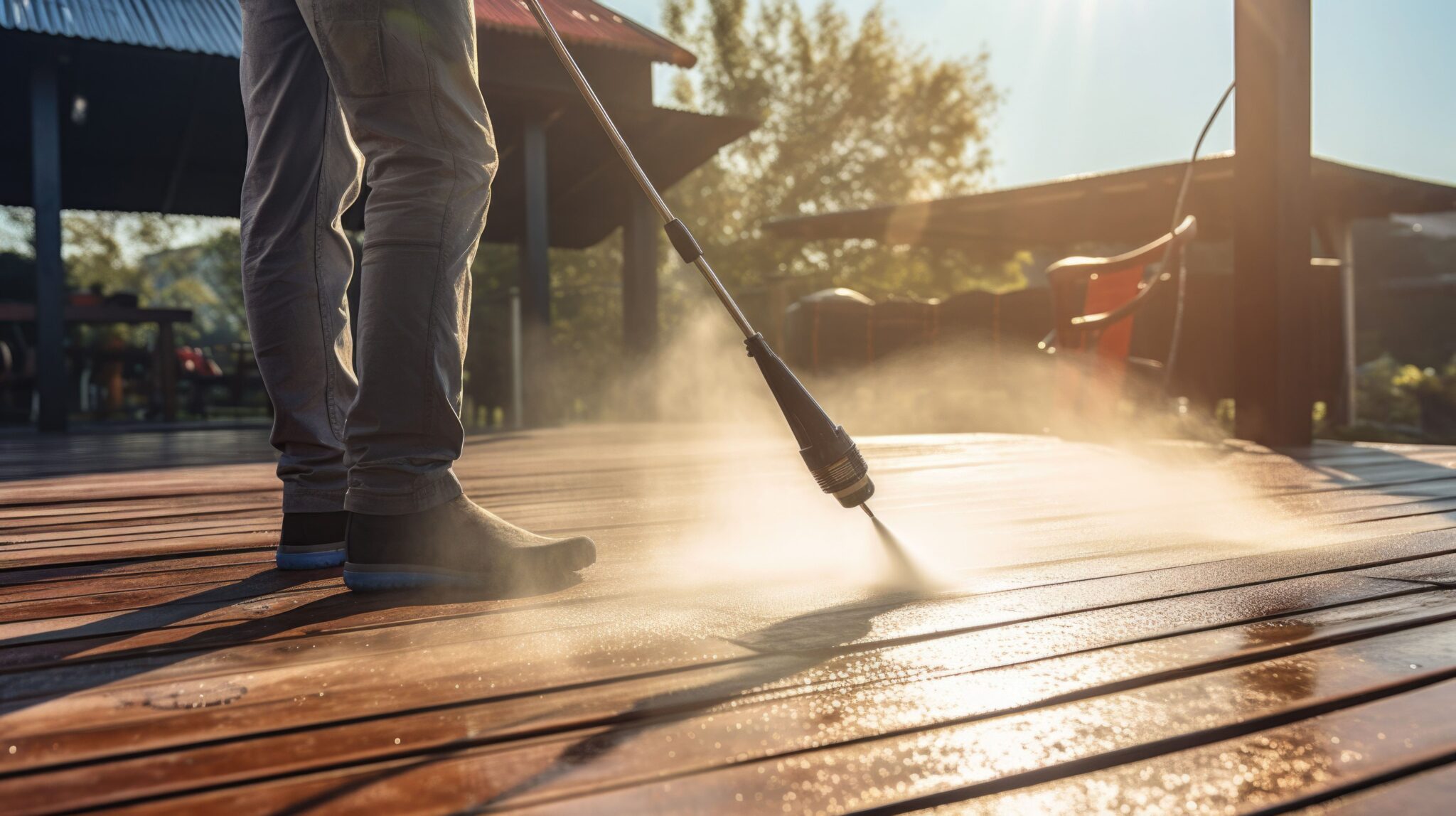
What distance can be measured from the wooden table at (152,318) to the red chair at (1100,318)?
671 centimetres

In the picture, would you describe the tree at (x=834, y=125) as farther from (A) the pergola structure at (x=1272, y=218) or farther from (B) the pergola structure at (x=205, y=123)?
(A) the pergola structure at (x=1272, y=218)

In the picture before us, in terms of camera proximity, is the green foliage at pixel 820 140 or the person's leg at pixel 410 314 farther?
the green foliage at pixel 820 140

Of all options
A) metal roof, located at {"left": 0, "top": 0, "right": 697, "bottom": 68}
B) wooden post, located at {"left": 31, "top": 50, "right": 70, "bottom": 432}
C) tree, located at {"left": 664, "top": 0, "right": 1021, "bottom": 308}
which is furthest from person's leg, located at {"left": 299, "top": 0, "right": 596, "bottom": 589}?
tree, located at {"left": 664, "top": 0, "right": 1021, "bottom": 308}

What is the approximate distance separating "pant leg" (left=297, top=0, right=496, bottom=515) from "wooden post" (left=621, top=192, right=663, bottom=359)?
23.8ft

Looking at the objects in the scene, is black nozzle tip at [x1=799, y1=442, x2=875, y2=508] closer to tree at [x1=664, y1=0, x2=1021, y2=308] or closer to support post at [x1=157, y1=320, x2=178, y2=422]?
support post at [x1=157, y1=320, x2=178, y2=422]

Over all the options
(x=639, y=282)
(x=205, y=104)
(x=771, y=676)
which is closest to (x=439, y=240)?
(x=771, y=676)

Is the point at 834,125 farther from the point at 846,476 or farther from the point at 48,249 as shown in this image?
the point at 846,476

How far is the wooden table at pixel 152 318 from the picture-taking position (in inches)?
302

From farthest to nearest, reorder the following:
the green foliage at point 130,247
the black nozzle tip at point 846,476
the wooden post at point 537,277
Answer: the green foliage at point 130,247, the wooden post at point 537,277, the black nozzle tip at point 846,476

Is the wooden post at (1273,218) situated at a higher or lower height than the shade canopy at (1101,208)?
lower

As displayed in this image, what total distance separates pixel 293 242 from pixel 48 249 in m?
6.27

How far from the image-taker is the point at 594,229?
37.5 ft

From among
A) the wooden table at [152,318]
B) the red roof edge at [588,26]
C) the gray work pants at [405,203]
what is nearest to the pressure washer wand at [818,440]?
the gray work pants at [405,203]

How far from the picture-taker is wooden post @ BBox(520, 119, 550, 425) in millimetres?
7328
